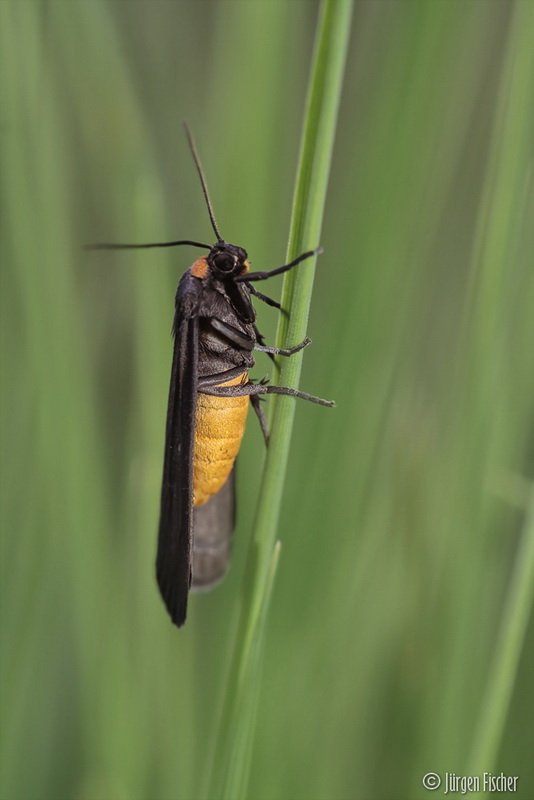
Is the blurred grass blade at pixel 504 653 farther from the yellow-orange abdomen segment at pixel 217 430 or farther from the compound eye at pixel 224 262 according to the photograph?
Result: the compound eye at pixel 224 262

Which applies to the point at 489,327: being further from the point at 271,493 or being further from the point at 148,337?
the point at 148,337

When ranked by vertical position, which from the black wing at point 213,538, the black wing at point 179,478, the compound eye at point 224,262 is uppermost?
the compound eye at point 224,262

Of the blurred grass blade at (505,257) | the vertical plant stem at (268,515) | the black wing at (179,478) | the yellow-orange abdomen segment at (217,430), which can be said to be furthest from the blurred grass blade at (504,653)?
the yellow-orange abdomen segment at (217,430)

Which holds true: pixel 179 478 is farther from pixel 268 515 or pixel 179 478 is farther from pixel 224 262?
pixel 224 262

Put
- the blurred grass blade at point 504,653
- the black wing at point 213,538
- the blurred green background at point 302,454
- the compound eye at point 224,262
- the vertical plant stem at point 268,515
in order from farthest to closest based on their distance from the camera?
the black wing at point 213,538 < the compound eye at point 224,262 < the blurred green background at point 302,454 < the blurred grass blade at point 504,653 < the vertical plant stem at point 268,515

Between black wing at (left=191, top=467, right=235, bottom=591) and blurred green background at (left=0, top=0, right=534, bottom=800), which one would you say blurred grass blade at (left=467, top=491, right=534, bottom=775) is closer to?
blurred green background at (left=0, top=0, right=534, bottom=800)

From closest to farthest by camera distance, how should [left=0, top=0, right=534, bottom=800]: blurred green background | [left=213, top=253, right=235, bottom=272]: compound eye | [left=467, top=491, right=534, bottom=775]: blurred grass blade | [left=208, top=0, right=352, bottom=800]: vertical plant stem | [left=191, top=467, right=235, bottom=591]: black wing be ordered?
[left=208, top=0, right=352, bottom=800]: vertical plant stem → [left=467, top=491, right=534, bottom=775]: blurred grass blade → [left=0, top=0, right=534, bottom=800]: blurred green background → [left=213, top=253, right=235, bottom=272]: compound eye → [left=191, top=467, right=235, bottom=591]: black wing

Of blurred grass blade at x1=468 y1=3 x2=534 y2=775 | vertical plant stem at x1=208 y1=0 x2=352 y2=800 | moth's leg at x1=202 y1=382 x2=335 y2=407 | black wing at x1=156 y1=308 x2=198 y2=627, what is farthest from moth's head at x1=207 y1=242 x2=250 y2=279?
blurred grass blade at x1=468 y1=3 x2=534 y2=775

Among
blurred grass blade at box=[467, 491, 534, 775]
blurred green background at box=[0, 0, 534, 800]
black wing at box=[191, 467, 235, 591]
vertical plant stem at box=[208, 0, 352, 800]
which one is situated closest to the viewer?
vertical plant stem at box=[208, 0, 352, 800]
